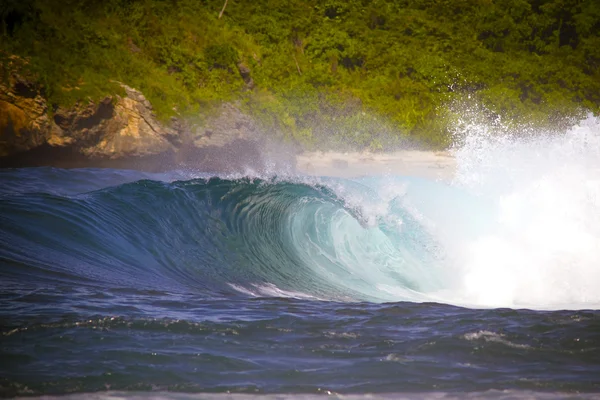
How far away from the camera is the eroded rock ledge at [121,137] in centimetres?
1588

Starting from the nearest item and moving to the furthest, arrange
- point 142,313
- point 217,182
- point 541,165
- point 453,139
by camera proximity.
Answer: point 142,313
point 541,165
point 217,182
point 453,139

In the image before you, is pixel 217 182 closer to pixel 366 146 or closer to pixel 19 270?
pixel 19 270

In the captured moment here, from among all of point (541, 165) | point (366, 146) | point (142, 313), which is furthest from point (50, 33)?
point (142, 313)

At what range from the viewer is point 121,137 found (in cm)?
1759

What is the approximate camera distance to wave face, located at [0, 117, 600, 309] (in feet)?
22.5

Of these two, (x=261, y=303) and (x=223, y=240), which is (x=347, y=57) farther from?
(x=261, y=303)

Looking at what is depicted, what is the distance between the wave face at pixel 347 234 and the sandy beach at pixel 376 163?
7710 mm

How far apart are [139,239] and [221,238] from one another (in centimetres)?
113

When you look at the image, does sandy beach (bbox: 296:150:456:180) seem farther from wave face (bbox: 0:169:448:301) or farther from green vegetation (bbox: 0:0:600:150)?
wave face (bbox: 0:169:448:301)

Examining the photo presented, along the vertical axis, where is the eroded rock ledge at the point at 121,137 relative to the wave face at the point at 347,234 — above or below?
above

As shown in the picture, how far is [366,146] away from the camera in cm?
2102

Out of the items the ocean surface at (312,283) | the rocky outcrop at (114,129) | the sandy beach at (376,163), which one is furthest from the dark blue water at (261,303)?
the sandy beach at (376,163)

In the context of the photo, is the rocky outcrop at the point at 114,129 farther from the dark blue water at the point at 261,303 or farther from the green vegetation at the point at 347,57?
the dark blue water at the point at 261,303

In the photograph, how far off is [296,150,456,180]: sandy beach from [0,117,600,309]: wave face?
7.71 meters
